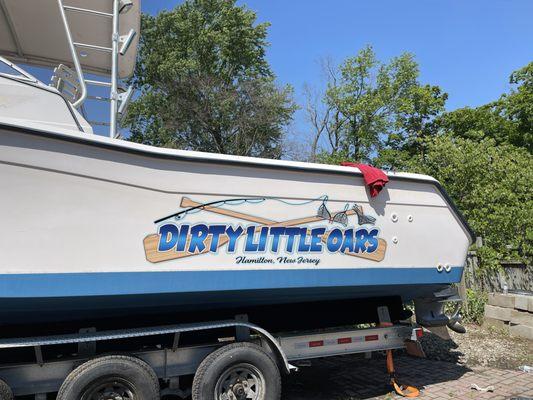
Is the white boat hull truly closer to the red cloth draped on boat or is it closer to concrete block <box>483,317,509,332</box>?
the red cloth draped on boat

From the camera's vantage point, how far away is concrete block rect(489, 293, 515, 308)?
25.9 ft

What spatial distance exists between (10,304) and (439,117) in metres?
24.7

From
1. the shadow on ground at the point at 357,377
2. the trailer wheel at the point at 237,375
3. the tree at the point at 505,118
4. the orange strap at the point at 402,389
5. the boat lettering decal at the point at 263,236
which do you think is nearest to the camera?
the boat lettering decal at the point at 263,236

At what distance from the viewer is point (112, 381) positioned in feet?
11.8

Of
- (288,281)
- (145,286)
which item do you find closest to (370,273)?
(288,281)

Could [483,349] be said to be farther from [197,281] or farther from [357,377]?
[197,281]

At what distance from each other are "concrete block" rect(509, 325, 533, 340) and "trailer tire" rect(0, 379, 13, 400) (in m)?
7.19

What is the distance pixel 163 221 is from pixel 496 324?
663cm

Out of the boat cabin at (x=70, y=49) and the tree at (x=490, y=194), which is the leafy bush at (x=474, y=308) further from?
the boat cabin at (x=70, y=49)

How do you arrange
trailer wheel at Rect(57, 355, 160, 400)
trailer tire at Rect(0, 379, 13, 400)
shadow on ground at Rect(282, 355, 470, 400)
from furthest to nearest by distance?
shadow on ground at Rect(282, 355, 470, 400) < trailer wheel at Rect(57, 355, 160, 400) < trailer tire at Rect(0, 379, 13, 400)

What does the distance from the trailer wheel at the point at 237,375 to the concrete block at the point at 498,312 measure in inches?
210

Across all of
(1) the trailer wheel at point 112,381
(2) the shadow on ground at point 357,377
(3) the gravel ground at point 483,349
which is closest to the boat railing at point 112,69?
(1) the trailer wheel at point 112,381

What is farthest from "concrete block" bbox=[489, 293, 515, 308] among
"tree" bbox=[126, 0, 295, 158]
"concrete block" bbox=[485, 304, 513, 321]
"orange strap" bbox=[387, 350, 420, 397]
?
"tree" bbox=[126, 0, 295, 158]

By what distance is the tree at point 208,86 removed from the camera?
2447 cm
